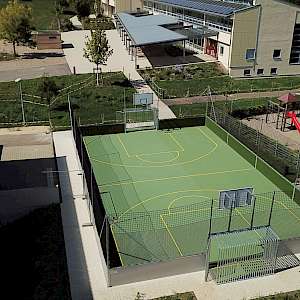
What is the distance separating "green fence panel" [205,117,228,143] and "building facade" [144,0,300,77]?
12317mm

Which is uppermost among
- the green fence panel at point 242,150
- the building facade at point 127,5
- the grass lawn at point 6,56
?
the building facade at point 127,5

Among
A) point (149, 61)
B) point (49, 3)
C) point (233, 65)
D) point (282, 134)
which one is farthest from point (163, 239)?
point (49, 3)

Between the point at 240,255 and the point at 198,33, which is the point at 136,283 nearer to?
the point at 240,255

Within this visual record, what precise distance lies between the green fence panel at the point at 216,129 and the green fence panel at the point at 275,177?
380 cm

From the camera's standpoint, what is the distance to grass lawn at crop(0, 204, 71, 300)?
1452 centimetres

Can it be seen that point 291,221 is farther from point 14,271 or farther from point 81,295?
point 14,271

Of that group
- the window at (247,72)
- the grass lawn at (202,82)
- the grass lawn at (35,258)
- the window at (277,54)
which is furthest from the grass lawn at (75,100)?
the window at (277,54)

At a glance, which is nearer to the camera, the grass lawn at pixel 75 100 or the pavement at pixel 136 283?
the pavement at pixel 136 283

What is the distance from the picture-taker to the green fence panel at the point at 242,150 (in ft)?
76.4

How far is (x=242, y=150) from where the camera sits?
79.5ft

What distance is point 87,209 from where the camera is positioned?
19219 mm

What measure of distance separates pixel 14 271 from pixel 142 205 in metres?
6.11

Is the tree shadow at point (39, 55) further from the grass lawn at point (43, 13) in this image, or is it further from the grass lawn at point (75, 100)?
the grass lawn at point (43, 13)

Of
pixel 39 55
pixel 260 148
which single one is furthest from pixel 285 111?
pixel 39 55
